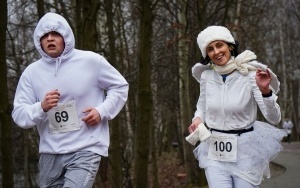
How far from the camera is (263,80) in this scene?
12.5 feet

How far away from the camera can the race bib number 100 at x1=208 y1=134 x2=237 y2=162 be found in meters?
4.06

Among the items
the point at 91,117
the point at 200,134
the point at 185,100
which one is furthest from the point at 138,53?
the point at 91,117

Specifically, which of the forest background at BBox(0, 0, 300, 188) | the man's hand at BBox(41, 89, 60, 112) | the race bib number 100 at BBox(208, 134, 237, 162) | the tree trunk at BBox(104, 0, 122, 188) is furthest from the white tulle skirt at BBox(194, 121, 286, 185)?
the tree trunk at BBox(104, 0, 122, 188)

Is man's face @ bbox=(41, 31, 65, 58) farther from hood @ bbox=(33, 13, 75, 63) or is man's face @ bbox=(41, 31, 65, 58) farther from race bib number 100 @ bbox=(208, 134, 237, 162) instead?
race bib number 100 @ bbox=(208, 134, 237, 162)

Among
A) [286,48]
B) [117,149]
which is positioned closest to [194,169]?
[117,149]

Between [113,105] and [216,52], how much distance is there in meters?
0.91

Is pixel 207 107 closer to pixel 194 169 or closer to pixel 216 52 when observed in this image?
pixel 216 52

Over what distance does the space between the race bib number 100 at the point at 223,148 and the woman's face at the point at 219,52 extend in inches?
22.5

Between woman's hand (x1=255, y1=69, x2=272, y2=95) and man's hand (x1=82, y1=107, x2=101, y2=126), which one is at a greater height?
woman's hand (x1=255, y1=69, x2=272, y2=95)

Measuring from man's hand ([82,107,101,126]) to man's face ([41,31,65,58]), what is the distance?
1.58 ft

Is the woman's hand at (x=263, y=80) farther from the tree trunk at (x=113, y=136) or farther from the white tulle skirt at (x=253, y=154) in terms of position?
the tree trunk at (x=113, y=136)

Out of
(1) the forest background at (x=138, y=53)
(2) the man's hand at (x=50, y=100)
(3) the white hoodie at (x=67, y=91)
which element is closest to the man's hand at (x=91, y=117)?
(3) the white hoodie at (x=67, y=91)

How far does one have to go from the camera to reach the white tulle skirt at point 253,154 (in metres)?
4.05

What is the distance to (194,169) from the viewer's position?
14727 mm
